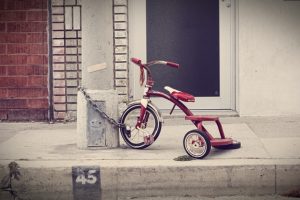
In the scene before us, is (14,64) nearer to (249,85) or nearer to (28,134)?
(28,134)

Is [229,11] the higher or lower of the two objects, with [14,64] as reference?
higher

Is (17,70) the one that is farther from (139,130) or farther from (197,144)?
(197,144)

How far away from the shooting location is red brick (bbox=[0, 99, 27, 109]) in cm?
883

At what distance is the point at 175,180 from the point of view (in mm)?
5570

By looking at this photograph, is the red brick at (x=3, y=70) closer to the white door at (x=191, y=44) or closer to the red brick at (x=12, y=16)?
the red brick at (x=12, y=16)

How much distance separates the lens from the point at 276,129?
7.72 m

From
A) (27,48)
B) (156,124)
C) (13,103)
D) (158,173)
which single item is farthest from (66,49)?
(158,173)

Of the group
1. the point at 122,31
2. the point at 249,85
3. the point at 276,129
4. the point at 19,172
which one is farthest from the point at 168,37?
the point at 19,172

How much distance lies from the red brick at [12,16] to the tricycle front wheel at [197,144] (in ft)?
12.8

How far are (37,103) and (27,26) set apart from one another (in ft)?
3.76

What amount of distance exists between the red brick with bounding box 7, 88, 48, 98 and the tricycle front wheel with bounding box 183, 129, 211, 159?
3.47 meters

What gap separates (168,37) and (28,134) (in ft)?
8.62

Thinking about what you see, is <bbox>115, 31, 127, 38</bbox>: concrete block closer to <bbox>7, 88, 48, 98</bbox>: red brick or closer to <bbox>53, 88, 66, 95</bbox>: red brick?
<bbox>53, 88, 66, 95</bbox>: red brick

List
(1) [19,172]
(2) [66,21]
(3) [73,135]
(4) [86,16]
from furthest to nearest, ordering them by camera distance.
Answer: (2) [66,21] → (3) [73,135] → (4) [86,16] → (1) [19,172]
